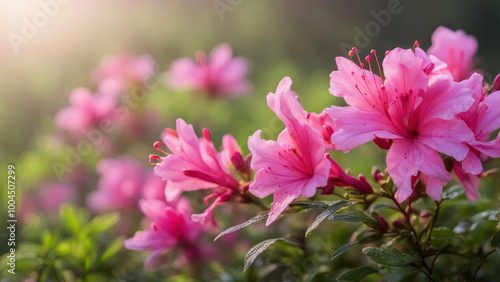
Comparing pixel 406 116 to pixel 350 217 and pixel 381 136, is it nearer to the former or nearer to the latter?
pixel 381 136

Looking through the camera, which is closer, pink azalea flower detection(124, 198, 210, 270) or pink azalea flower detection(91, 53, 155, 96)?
pink azalea flower detection(124, 198, 210, 270)

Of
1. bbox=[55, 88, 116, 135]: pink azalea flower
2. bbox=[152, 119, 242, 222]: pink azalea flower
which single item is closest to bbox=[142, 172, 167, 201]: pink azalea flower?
bbox=[152, 119, 242, 222]: pink azalea flower

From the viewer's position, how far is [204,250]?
1.72m

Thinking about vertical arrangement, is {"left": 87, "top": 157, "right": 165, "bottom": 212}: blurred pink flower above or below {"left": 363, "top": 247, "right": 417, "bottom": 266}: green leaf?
above

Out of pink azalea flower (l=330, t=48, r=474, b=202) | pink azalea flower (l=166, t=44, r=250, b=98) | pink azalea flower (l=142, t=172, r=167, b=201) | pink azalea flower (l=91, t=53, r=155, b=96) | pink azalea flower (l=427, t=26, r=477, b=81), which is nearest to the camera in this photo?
pink azalea flower (l=330, t=48, r=474, b=202)

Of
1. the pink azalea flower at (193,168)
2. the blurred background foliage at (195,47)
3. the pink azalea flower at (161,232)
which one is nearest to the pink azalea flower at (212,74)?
the blurred background foliage at (195,47)

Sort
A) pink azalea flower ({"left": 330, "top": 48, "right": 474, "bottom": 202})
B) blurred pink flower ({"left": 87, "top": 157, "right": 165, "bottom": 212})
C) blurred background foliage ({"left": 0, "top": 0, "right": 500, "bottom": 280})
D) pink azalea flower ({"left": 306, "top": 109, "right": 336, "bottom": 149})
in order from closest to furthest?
pink azalea flower ({"left": 330, "top": 48, "right": 474, "bottom": 202}), pink azalea flower ({"left": 306, "top": 109, "right": 336, "bottom": 149}), blurred pink flower ({"left": 87, "top": 157, "right": 165, "bottom": 212}), blurred background foliage ({"left": 0, "top": 0, "right": 500, "bottom": 280})

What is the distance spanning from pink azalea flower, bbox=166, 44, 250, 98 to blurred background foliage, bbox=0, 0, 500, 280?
0.11 metres

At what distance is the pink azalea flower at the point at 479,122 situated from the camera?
0.93 meters

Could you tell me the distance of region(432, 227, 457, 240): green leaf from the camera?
3.67 ft

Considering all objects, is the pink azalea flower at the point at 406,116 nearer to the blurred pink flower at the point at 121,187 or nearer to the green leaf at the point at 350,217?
the green leaf at the point at 350,217

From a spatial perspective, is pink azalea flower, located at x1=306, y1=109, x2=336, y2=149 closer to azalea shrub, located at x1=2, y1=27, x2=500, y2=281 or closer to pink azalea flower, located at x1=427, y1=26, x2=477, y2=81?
azalea shrub, located at x1=2, y1=27, x2=500, y2=281

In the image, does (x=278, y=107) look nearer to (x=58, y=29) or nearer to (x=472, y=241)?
(x=472, y=241)

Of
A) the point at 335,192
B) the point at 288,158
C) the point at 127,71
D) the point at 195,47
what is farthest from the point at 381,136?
the point at 195,47
